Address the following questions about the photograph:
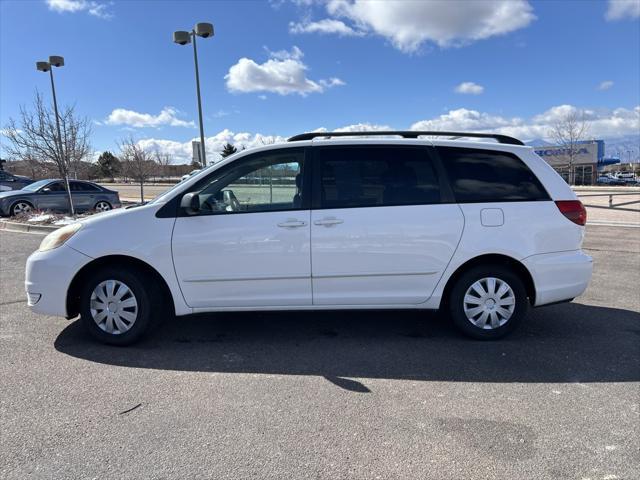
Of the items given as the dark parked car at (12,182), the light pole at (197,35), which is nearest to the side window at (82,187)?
the light pole at (197,35)

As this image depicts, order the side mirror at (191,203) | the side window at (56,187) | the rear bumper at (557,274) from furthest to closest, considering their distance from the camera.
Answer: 1. the side window at (56,187)
2. the rear bumper at (557,274)
3. the side mirror at (191,203)

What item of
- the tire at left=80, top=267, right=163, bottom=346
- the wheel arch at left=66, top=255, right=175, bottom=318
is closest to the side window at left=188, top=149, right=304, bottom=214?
the wheel arch at left=66, top=255, right=175, bottom=318

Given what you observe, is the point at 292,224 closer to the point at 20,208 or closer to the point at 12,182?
the point at 20,208

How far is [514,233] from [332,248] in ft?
5.44

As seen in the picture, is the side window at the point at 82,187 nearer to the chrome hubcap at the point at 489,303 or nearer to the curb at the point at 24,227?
the curb at the point at 24,227

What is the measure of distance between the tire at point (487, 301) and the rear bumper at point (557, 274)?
16 cm

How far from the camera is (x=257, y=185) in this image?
4199 mm

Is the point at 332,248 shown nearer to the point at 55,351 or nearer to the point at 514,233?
the point at 514,233

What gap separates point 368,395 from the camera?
336cm

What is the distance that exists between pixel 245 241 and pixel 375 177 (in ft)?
4.23

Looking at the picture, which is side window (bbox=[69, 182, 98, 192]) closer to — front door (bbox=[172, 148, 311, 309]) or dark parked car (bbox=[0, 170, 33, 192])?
dark parked car (bbox=[0, 170, 33, 192])

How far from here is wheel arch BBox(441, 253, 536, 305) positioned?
14.0 ft

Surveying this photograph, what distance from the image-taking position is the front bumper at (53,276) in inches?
160

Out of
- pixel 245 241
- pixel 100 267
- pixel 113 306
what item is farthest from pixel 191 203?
pixel 113 306
